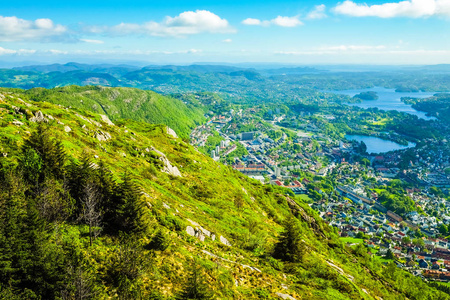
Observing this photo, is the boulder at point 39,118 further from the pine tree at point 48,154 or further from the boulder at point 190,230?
the boulder at point 190,230

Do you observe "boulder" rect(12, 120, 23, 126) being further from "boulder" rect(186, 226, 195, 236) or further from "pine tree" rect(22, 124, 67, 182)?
"boulder" rect(186, 226, 195, 236)

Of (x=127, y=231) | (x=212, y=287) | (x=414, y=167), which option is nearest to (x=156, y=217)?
(x=127, y=231)

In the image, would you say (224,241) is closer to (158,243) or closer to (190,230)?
(190,230)

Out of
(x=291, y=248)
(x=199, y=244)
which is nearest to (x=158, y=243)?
(x=199, y=244)

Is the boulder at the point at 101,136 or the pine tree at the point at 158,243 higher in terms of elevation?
the boulder at the point at 101,136

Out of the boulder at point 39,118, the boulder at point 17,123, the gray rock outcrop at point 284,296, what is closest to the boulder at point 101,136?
the boulder at point 39,118

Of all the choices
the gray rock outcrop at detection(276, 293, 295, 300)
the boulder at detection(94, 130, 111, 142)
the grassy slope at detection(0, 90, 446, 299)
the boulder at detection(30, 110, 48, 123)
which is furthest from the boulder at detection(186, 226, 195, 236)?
the boulder at detection(30, 110, 48, 123)

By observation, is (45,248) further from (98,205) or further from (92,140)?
(92,140)

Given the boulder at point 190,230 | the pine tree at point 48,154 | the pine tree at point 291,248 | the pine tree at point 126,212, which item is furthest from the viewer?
the pine tree at point 291,248

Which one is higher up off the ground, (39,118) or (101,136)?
(39,118)

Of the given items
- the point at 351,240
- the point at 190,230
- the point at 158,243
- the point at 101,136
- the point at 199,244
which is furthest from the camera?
the point at 351,240

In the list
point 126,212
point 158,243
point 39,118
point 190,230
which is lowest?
point 190,230
